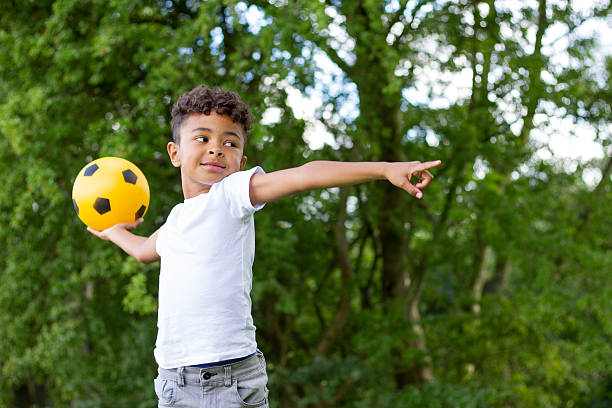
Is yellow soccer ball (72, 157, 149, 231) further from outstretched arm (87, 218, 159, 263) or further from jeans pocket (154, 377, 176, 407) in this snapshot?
jeans pocket (154, 377, 176, 407)

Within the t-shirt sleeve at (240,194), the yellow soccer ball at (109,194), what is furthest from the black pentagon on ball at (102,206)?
the t-shirt sleeve at (240,194)

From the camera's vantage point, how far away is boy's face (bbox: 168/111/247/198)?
2.07 metres

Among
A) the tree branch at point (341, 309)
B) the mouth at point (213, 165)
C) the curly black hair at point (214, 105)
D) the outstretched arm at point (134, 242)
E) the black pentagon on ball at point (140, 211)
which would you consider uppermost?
the curly black hair at point (214, 105)

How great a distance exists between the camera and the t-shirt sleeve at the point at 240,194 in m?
1.88

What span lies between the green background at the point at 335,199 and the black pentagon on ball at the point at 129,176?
1676 millimetres

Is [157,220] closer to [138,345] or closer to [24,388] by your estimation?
[138,345]

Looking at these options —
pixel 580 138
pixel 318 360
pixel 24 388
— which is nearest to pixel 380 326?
pixel 318 360

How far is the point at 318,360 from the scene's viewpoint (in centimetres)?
647

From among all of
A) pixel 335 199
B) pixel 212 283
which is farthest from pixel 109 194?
pixel 335 199

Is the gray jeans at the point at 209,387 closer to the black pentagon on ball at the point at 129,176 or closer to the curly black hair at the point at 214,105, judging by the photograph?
the curly black hair at the point at 214,105

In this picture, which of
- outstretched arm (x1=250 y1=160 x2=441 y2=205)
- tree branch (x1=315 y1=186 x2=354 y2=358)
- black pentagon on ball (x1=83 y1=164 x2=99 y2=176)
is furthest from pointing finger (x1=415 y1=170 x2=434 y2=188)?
tree branch (x1=315 y1=186 x2=354 y2=358)

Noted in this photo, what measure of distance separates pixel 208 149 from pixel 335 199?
4695 millimetres

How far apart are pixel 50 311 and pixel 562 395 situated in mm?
7692

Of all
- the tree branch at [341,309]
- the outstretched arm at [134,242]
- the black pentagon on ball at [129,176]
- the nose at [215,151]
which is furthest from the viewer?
the tree branch at [341,309]
